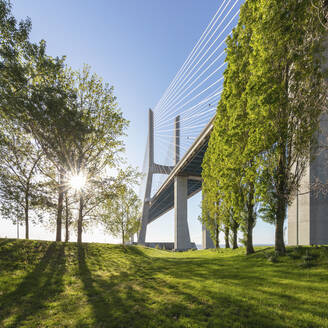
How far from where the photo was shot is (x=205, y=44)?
26375 millimetres

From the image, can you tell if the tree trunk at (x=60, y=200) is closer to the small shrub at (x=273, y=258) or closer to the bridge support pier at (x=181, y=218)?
the small shrub at (x=273, y=258)

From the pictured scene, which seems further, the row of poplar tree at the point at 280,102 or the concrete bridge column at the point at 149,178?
the concrete bridge column at the point at 149,178

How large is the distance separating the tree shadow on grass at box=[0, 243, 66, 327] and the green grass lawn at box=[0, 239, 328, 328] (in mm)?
22

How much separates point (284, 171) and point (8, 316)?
474 inches

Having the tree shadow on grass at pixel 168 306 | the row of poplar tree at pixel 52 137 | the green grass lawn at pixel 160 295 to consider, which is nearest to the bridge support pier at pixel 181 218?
the row of poplar tree at pixel 52 137

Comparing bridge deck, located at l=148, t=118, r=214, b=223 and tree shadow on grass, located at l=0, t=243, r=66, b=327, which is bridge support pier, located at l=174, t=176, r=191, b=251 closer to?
bridge deck, located at l=148, t=118, r=214, b=223

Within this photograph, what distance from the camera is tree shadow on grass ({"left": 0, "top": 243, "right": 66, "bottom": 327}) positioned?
548cm

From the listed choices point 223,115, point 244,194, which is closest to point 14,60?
point 223,115

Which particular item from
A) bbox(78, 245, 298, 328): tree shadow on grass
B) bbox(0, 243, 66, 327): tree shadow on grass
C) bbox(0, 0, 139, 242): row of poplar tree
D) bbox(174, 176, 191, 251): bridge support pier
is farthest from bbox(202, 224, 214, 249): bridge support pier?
bbox(78, 245, 298, 328): tree shadow on grass

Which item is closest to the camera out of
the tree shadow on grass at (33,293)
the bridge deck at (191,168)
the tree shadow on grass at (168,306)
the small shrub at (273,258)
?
the tree shadow on grass at (168,306)

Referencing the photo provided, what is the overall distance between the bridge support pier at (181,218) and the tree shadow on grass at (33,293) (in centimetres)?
2842

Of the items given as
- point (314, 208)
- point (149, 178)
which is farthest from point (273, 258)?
point (149, 178)

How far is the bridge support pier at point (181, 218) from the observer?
37.2 metres

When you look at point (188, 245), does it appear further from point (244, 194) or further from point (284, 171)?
point (284, 171)
